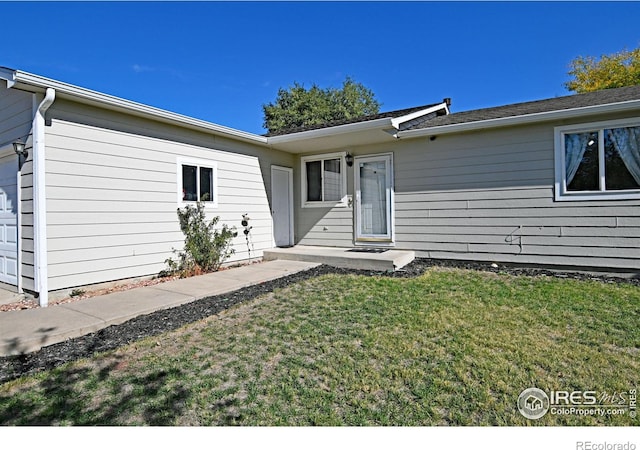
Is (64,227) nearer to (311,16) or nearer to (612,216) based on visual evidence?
(311,16)

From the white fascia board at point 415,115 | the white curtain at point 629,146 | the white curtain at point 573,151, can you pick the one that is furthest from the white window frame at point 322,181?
the white curtain at point 629,146

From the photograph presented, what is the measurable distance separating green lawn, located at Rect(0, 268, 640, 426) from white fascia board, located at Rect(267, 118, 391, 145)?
3840 mm

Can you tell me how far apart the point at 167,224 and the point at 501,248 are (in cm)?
648

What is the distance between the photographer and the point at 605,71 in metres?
19.3

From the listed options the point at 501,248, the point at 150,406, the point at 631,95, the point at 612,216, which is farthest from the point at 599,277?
the point at 150,406

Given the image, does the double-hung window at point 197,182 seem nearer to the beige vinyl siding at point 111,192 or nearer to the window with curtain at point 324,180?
the beige vinyl siding at point 111,192

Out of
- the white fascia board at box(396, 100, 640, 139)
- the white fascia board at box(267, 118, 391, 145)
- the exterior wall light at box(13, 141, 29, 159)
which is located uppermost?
the white fascia board at box(267, 118, 391, 145)

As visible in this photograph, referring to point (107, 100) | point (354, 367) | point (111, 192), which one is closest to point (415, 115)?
point (107, 100)

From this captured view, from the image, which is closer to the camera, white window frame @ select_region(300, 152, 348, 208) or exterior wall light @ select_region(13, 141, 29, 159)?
exterior wall light @ select_region(13, 141, 29, 159)

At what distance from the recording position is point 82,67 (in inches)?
356

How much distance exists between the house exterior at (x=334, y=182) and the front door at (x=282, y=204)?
0.09m

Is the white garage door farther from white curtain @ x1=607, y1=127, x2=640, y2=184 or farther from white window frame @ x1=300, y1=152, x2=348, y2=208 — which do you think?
white curtain @ x1=607, y1=127, x2=640, y2=184

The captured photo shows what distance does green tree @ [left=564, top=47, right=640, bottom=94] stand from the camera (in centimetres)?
1828

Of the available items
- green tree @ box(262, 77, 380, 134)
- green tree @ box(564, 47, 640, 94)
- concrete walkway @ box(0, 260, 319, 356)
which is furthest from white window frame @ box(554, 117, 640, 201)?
green tree @ box(262, 77, 380, 134)
